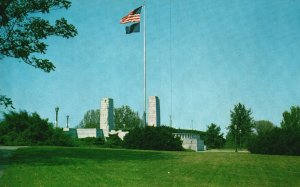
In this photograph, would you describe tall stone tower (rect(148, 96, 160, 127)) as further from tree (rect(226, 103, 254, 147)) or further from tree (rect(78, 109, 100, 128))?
tree (rect(78, 109, 100, 128))

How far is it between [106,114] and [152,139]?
1607 cm

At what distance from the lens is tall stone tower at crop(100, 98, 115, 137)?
47375mm

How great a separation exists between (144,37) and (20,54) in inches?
873

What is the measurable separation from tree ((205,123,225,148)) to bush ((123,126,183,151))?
3539 cm

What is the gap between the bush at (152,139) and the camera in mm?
33844

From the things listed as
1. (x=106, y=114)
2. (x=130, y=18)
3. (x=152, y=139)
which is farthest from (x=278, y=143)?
(x=106, y=114)

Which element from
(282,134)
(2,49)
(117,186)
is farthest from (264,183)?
(282,134)

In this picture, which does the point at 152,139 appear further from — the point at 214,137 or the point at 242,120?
the point at 214,137

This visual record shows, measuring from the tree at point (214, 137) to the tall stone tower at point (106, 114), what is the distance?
82.6 ft

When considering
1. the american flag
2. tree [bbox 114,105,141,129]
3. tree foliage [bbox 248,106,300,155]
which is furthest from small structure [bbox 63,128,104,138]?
tree [bbox 114,105,141,129]

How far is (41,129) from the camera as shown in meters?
34.2

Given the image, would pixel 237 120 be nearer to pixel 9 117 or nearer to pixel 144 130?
pixel 144 130

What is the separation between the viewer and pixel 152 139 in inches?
1331

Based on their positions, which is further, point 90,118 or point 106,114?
point 90,118
